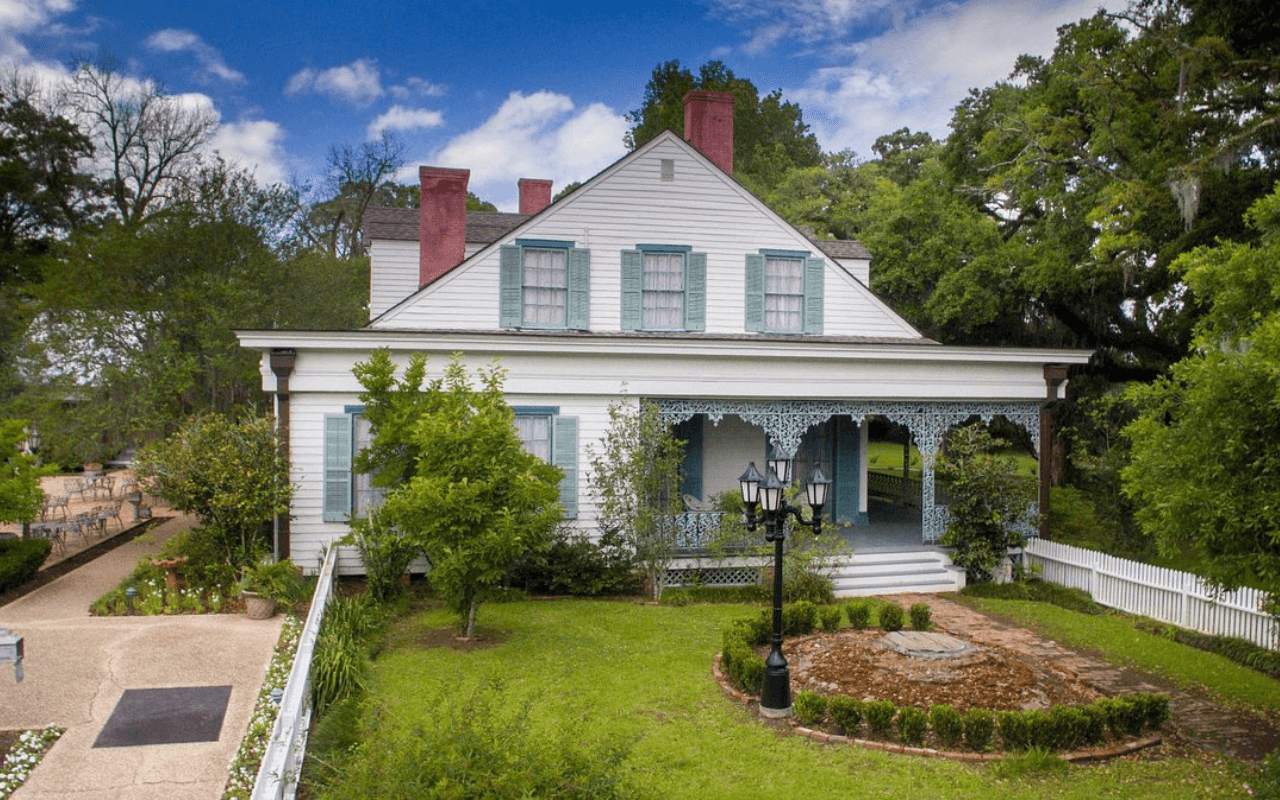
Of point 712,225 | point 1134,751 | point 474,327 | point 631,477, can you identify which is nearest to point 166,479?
point 474,327

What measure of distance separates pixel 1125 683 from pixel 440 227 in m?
15.2

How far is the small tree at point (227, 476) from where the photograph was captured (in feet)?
45.8

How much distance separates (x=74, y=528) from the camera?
19.3 meters

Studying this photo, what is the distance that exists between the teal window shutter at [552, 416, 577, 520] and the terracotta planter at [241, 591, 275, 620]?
5114mm

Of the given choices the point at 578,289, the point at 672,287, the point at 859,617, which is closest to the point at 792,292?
the point at 672,287

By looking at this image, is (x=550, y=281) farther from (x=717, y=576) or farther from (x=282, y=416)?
(x=717, y=576)

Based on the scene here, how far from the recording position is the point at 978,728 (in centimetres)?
863

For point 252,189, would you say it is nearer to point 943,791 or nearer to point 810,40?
point 810,40

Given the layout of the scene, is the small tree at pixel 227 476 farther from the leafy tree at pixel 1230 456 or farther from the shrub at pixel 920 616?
the leafy tree at pixel 1230 456

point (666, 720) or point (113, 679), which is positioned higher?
point (113, 679)

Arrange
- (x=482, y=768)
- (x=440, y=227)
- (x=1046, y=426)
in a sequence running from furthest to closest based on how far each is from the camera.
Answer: (x=440, y=227), (x=1046, y=426), (x=482, y=768)

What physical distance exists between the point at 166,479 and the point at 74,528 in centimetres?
729

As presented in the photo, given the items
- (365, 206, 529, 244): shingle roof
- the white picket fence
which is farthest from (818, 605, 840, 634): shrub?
(365, 206, 529, 244): shingle roof

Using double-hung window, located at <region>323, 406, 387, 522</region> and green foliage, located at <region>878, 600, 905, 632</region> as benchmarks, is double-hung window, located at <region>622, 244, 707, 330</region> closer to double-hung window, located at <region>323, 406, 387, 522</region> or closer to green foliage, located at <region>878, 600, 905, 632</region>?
double-hung window, located at <region>323, 406, 387, 522</region>
